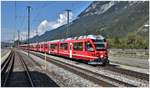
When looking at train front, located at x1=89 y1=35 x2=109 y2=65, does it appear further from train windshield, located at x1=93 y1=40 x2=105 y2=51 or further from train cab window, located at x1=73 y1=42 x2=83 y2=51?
train cab window, located at x1=73 y1=42 x2=83 y2=51

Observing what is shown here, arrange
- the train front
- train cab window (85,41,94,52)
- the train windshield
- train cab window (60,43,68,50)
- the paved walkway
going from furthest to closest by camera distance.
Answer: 1. train cab window (60,43,68,50)
2. the paved walkway
3. train cab window (85,41,94,52)
4. the train windshield
5. the train front

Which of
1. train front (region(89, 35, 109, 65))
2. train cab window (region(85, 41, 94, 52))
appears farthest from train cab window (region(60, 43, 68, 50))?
train front (region(89, 35, 109, 65))

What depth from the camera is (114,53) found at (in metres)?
65.4

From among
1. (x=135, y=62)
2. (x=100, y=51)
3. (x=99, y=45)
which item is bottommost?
(x=135, y=62)

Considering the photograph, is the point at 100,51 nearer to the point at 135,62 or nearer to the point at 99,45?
the point at 99,45

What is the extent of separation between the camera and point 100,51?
3170 centimetres

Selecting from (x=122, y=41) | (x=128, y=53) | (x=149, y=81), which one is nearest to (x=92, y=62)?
(x=149, y=81)

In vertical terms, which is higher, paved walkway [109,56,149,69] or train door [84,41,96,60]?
train door [84,41,96,60]

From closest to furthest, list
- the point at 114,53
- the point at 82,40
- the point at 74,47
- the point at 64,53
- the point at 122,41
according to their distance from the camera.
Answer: the point at 82,40
the point at 74,47
the point at 64,53
the point at 114,53
the point at 122,41

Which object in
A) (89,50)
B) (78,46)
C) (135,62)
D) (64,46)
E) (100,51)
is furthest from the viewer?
(64,46)

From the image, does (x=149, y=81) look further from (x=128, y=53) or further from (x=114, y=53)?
(x=114, y=53)

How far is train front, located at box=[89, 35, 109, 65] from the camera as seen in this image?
1242 inches

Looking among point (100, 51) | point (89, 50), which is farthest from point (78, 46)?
point (100, 51)

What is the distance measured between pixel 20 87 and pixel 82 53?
17137mm
